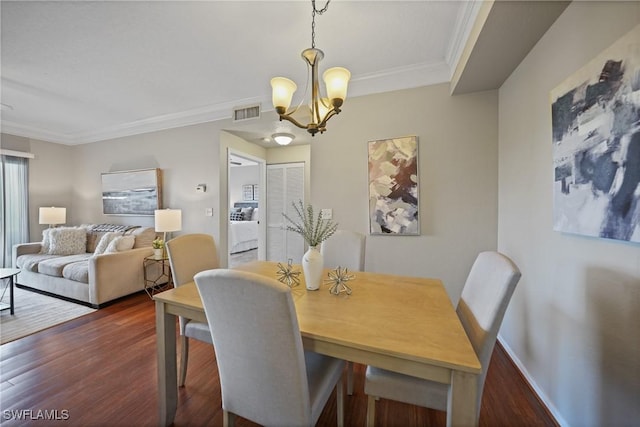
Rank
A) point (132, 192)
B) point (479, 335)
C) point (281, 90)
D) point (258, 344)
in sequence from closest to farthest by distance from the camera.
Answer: point (258, 344), point (479, 335), point (281, 90), point (132, 192)

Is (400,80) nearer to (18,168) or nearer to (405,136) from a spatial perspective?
(405,136)

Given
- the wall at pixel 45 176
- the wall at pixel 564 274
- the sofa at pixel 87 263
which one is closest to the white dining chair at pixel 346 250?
the wall at pixel 564 274

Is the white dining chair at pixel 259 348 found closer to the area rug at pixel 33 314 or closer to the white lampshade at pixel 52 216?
the area rug at pixel 33 314

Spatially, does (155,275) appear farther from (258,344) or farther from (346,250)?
(258,344)

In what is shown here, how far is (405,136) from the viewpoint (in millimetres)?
2449

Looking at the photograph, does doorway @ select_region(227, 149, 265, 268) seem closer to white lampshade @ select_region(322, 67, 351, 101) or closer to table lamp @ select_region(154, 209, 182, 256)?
table lamp @ select_region(154, 209, 182, 256)

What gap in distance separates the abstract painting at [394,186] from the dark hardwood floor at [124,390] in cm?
133

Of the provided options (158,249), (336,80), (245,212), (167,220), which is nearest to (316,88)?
(336,80)

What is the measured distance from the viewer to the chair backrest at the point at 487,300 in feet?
2.96

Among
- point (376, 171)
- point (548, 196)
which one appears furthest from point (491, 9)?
point (376, 171)

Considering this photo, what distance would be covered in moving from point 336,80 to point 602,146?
130 centimetres

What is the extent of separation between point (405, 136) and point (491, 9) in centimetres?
118

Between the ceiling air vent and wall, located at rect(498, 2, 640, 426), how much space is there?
103 inches

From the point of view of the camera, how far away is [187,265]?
1.67 meters
